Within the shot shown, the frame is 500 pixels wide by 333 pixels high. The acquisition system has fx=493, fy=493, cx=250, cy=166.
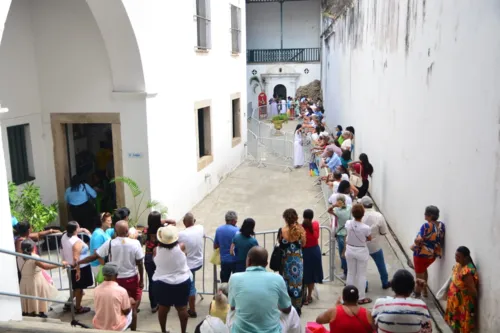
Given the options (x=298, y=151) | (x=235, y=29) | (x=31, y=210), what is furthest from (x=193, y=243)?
(x=235, y=29)

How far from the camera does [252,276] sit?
392cm

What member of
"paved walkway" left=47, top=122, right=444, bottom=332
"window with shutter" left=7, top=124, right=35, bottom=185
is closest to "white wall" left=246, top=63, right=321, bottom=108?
"paved walkway" left=47, top=122, right=444, bottom=332

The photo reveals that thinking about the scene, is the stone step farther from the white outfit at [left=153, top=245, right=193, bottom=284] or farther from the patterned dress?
the patterned dress

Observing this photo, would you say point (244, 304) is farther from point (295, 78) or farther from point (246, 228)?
point (295, 78)

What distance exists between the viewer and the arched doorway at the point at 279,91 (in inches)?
1222

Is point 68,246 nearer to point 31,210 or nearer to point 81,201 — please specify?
point 31,210

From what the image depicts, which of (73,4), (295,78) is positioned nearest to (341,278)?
(73,4)

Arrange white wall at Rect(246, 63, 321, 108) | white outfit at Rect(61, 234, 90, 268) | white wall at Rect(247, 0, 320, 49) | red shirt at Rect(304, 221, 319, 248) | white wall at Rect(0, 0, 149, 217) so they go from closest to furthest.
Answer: white outfit at Rect(61, 234, 90, 268) < red shirt at Rect(304, 221, 319, 248) < white wall at Rect(0, 0, 149, 217) < white wall at Rect(246, 63, 321, 108) < white wall at Rect(247, 0, 320, 49)

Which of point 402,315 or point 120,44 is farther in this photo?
point 120,44

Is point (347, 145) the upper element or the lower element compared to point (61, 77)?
lower

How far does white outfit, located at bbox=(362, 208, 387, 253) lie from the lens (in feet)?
21.0

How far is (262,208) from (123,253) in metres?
6.53

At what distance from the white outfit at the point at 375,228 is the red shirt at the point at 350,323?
263 cm

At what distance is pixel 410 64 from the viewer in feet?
25.5
